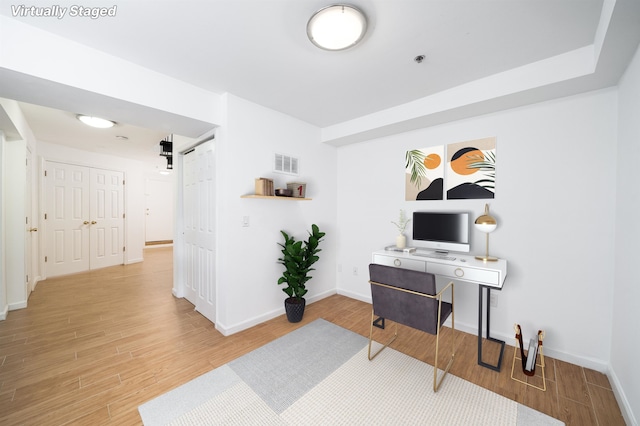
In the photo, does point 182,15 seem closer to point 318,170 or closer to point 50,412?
point 318,170

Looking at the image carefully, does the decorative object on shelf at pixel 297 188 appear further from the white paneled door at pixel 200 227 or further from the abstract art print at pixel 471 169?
the abstract art print at pixel 471 169

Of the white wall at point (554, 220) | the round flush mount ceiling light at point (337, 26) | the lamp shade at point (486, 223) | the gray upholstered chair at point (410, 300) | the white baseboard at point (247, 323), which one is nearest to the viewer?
the round flush mount ceiling light at point (337, 26)

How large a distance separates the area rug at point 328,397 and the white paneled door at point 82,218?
5051 millimetres

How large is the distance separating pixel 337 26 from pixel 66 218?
6.34 meters

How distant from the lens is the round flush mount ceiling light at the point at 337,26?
1425 millimetres

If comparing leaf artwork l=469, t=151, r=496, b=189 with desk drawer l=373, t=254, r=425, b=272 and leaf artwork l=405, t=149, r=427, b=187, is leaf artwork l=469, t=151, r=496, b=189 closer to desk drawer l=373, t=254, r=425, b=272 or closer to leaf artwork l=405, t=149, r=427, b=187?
leaf artwork l=405, t=149, r=427, b=187

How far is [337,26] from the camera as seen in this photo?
1.50m

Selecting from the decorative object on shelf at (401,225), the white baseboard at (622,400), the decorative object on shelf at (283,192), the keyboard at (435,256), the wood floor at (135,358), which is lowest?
the wood floor at (135,358)

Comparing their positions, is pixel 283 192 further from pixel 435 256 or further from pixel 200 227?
pixel 435 256

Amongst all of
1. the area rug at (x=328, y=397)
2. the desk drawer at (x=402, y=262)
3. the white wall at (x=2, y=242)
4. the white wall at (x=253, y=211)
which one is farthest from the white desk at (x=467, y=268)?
the white wall at (x=2, y=242)

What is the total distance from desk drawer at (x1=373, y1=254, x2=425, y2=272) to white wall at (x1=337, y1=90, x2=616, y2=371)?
624 mm

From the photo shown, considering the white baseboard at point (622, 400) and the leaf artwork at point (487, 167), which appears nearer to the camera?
the white baseboard at point (622, 400)

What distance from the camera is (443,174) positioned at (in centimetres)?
278

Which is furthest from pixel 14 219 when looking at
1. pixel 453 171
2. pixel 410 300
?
pixel 453 171
